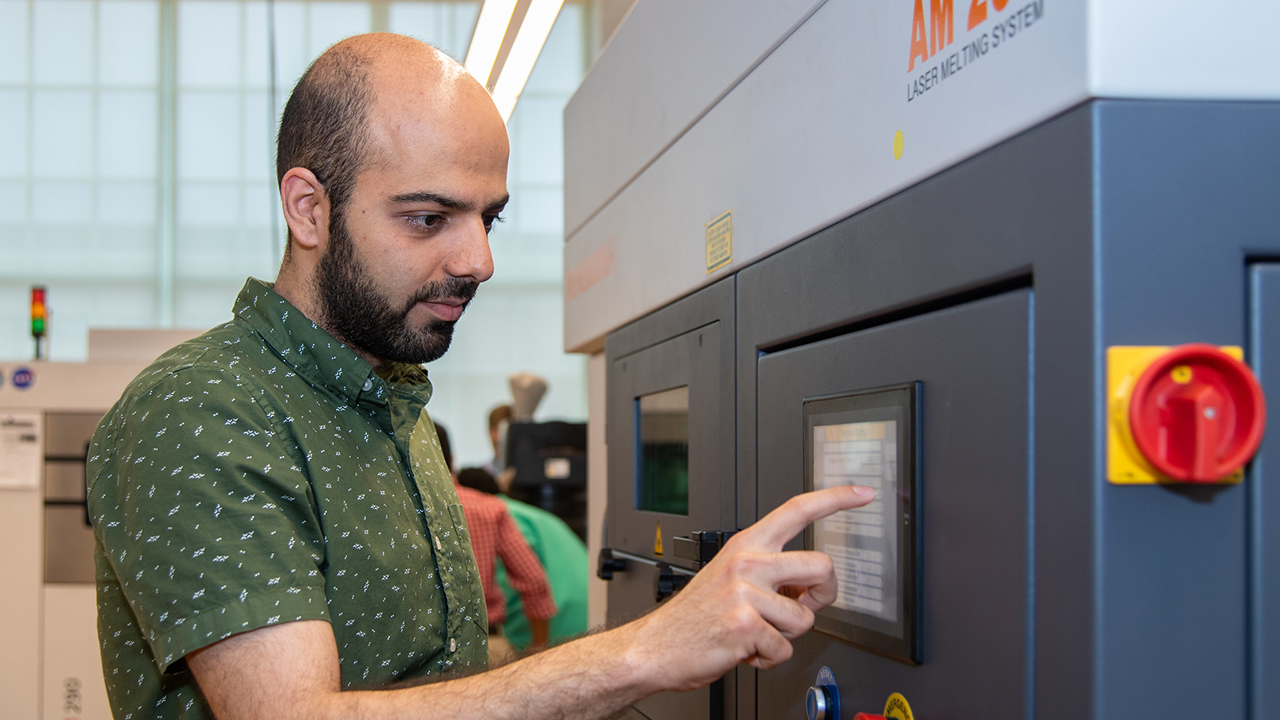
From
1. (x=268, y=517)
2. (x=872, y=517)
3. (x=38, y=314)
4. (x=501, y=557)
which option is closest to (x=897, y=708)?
(x=872, y=517)

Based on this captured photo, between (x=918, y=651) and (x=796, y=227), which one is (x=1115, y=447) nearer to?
(x=918, y=651)

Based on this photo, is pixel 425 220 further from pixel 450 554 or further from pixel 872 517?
pixel 872 517

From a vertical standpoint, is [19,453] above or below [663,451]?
below

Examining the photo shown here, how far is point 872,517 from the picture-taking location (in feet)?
2.82

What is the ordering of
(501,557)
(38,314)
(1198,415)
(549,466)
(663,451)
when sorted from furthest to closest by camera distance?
(549,466) → (38,314) → (501,557) → (663,451) → (1198,415)

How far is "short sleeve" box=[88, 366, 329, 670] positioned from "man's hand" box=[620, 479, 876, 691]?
0.96 ft

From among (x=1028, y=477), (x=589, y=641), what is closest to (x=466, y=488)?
(x=589, y=641)

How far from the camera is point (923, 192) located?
0.77 metres

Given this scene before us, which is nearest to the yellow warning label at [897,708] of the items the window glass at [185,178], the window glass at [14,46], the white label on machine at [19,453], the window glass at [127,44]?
the white label on machine at [19,453]

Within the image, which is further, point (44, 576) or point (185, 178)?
point (185, 178)

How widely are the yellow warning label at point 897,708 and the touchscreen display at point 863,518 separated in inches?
2.5

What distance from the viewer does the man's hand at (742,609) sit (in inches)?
29.4

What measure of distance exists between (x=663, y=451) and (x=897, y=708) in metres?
0.69

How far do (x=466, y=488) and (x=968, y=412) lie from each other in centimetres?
310
